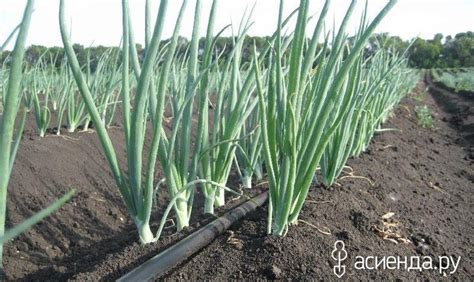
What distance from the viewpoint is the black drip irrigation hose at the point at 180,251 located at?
115cm

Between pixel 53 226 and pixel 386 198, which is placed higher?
pixel 386 198

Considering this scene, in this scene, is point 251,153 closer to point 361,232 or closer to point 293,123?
point 361,232

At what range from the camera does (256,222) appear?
1.51 meters

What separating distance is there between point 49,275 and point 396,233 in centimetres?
108

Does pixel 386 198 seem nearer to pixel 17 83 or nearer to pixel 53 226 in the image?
pixel 53 226

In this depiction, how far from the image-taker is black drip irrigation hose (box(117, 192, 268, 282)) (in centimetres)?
115

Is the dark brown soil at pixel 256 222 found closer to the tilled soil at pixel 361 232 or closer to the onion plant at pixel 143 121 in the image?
the tilled soil at pixel 361 232

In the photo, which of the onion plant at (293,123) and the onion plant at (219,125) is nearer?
the onion plant at (293,123)

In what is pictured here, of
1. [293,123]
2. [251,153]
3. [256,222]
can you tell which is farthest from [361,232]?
[251,153]

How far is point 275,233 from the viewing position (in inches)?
52.9

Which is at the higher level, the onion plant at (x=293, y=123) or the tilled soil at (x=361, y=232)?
the onion plant at (x=293, y=123)

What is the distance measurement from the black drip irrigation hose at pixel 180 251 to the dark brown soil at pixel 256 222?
3 cm

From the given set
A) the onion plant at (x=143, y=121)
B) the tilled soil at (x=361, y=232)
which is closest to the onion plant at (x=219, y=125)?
the onion plant at (x=143, y=121)

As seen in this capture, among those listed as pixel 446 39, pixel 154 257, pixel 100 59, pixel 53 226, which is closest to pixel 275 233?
pixel 154 257
